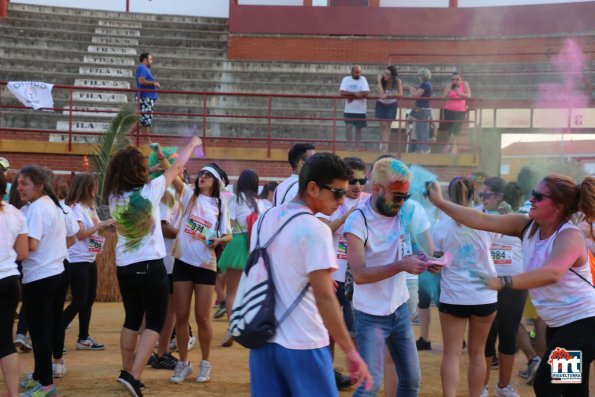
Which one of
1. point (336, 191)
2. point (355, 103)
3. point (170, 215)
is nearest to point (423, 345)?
point (170, 215)

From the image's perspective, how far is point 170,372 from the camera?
767 cm

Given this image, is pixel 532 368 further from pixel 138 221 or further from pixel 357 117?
pixel 357 117

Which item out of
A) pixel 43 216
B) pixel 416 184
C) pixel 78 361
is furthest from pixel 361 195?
pixel 78 361

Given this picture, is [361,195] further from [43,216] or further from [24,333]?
[24,333]

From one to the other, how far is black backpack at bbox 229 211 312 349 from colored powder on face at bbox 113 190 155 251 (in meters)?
2.44

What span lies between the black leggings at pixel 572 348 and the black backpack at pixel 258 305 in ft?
5.61

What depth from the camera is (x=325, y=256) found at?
3.92 meters

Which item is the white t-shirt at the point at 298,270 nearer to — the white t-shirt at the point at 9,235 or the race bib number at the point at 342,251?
the white t-shirt at the point at 9,235

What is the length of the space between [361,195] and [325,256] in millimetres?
2884

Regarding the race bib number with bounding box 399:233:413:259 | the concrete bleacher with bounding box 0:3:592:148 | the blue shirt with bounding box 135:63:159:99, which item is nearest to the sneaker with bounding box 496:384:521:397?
the race bib number with bounding box 399:233:413:259

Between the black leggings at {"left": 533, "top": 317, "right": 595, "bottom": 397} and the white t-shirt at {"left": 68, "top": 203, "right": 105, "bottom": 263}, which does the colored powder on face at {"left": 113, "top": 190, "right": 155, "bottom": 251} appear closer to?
the white t-shirt at {"left": 68, "top": 203, "right": 105, "bottom": 263}

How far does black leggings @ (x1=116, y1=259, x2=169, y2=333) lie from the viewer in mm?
6391

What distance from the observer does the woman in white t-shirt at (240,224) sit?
30.9 ft

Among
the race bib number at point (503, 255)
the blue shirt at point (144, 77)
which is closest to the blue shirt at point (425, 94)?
the blue shirt at point (144, 77)
